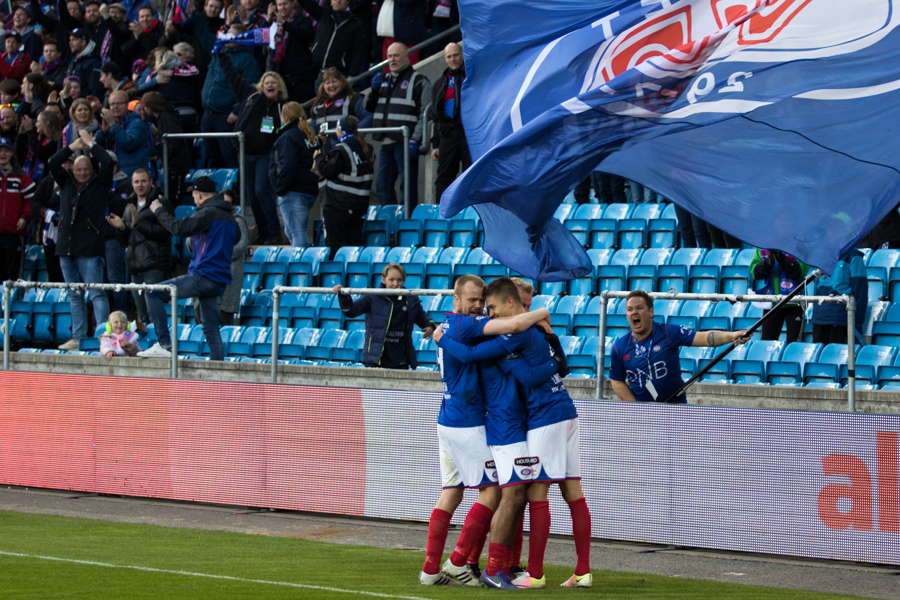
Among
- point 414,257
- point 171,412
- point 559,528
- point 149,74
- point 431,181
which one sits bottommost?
point 559,528

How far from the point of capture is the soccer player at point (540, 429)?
7613 mm

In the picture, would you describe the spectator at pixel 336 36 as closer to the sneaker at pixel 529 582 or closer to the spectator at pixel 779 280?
Result: the spectator at pixel 779 280

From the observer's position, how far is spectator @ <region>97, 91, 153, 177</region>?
54.7ft

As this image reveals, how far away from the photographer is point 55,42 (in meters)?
21.2

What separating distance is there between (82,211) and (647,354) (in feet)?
27.6

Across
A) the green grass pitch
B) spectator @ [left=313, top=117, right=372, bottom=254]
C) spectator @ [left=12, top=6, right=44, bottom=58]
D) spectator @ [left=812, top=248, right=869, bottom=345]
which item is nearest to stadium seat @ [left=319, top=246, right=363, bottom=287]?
spectator @ [left=313, top=117, right=372, bottom=254]

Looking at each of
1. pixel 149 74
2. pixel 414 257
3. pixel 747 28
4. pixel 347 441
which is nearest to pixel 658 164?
pixel 747 28

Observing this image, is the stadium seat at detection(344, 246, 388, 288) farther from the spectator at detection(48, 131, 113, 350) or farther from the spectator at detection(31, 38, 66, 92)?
the spectator at detection(31, 38, 66, 92)

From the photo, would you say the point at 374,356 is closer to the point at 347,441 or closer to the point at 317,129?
the point at 347,441

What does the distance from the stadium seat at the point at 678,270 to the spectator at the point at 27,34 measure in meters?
14.4

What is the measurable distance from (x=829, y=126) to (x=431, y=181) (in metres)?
9.96

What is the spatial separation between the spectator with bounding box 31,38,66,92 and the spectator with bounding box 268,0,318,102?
15.8ft

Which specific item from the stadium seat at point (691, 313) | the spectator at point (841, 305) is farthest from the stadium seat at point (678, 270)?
the spectator at point (841, 305)

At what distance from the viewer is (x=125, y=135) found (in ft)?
54.6
